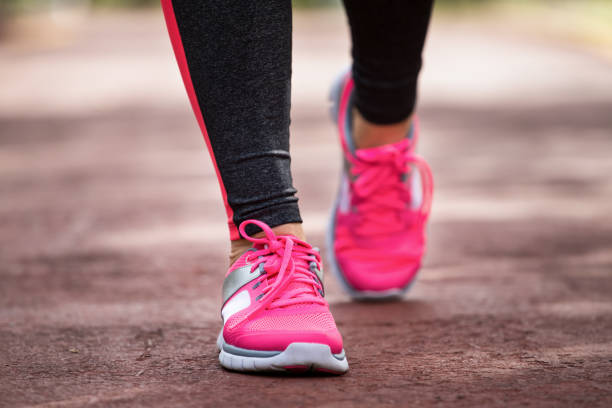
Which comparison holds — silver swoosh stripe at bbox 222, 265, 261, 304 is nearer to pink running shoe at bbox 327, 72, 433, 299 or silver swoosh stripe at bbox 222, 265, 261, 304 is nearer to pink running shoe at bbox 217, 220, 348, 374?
pink running shoe at bbox 217, 220, 348, 374

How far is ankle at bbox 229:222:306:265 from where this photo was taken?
116 centimetres

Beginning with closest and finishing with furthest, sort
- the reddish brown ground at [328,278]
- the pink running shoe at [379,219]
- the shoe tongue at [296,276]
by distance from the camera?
the reddish brown ground at [328,278] < the shoe tongue at [296,276] < the pink running shoe at [379,219]

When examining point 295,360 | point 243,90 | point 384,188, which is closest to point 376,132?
point 384,188

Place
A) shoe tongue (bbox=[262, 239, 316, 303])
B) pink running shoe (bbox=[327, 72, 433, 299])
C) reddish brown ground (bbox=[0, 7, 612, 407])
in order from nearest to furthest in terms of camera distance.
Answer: reddish brown ground (bbox=[0, 7, 612, 407])
shoe tongue (bbox=[262, 239, 316, 303])
pink running shoe (bbox=[327, 72, 433, 299])

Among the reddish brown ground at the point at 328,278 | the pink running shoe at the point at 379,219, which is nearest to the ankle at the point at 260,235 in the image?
the reddish brown ground at the point at 328,278

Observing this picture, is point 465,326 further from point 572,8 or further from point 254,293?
point 572,8

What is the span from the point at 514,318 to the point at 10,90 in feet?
20.1

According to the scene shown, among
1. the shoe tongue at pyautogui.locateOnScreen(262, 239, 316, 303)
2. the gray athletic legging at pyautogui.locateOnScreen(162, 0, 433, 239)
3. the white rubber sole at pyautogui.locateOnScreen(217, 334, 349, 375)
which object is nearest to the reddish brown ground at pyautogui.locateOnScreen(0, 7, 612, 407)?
the white rubber sole at pyautogui.locateOnScreen(217, 334, 349, 375)

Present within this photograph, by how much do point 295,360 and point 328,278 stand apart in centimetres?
76

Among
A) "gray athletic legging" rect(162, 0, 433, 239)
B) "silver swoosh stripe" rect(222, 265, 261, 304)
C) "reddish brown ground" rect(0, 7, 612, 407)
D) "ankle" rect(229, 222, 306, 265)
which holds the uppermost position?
"gray athletic legging" rect(162, 0, 433, 239)

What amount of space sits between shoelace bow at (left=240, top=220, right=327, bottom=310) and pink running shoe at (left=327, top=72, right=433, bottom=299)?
412 mm

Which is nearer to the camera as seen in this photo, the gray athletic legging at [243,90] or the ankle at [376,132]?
the gray athletic legging at [243,90]

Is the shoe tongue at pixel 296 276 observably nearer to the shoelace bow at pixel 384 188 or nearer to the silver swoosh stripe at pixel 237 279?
the silver swoosh stripe at pixel 237 279

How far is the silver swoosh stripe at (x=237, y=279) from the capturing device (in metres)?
1.15
